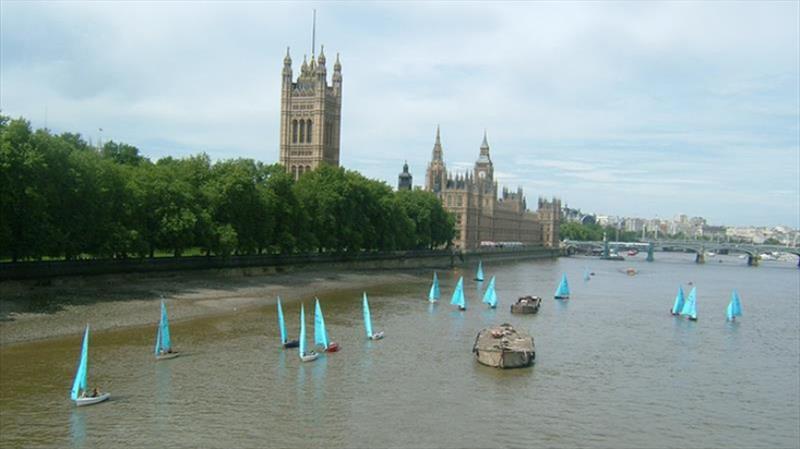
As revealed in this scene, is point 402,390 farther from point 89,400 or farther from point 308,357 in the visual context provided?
point 89,400

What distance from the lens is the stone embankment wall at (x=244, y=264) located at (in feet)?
183

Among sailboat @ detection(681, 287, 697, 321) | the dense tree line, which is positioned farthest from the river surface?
the dense tree line

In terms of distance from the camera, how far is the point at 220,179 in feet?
248

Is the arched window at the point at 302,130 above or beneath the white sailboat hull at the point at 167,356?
above

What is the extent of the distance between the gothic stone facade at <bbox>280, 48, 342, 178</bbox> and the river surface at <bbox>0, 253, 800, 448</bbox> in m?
103

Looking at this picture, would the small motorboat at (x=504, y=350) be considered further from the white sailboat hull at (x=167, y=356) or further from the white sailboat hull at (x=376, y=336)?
the white sailboat hull at (x=167, y=356)

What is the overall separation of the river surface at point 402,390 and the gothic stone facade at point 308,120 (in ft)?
337

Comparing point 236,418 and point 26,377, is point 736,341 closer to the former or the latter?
point 236,418

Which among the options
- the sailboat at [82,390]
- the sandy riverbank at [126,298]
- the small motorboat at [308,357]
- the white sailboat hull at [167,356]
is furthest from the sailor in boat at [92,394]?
the sandy riverbank at [126,298]

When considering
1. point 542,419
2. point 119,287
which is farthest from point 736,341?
point 119,287

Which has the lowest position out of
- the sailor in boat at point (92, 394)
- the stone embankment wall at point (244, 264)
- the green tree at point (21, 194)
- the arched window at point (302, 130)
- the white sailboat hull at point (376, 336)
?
the sailor in boat at point (92, 394)

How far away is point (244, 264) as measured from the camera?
3155 inches

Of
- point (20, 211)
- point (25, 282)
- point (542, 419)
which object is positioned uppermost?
point (20, 211)

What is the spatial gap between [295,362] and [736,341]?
1366 inches
